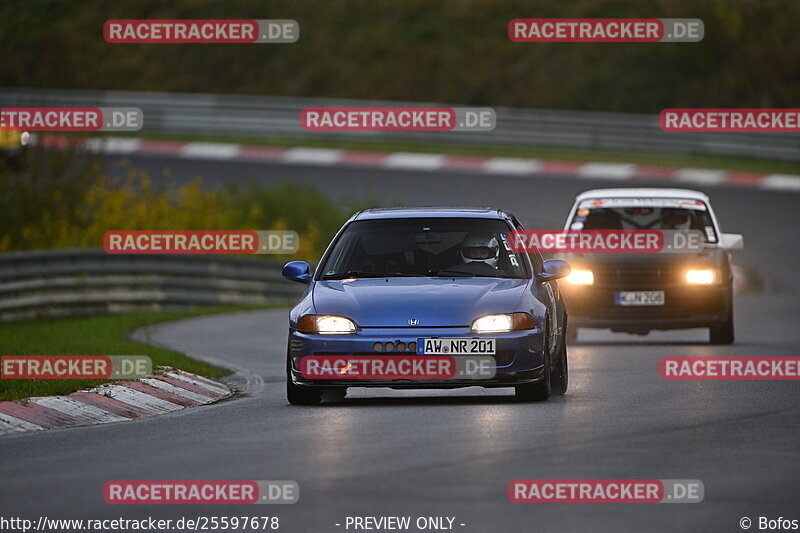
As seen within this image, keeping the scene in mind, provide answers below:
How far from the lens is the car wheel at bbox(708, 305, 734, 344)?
20016 mm

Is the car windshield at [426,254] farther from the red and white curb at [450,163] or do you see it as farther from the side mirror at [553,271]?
Result: the red and white curb at [450,163]

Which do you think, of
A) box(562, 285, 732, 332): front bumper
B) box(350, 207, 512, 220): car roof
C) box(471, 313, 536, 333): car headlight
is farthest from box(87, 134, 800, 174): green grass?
box(471, 313, 536, 333): car headlight

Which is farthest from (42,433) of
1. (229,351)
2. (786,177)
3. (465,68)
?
(465,68)

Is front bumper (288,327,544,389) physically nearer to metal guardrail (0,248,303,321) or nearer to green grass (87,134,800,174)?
Result: metal guardrail (0,248,303,321)

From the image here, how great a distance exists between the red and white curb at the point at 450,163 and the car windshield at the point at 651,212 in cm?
1969

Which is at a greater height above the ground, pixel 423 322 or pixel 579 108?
pixel 579 108

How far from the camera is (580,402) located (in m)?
13.6

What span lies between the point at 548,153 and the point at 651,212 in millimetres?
26025

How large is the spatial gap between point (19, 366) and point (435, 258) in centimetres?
445

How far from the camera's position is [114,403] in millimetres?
13727

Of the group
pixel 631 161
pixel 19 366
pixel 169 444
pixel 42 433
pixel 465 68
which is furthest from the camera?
pixel 465 68

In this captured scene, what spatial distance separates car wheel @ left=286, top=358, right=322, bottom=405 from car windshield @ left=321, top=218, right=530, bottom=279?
98 cm

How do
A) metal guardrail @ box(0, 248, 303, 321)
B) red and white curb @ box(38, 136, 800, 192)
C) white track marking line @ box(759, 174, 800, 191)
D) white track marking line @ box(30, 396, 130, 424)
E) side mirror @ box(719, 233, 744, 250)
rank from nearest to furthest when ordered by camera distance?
white track marking line @ box(30, 396, 130, 424) < side mirror @ box(719, 233, 744, 250) < metal guardrail @ box(0, 248, 303, 321) < white track marking line @ box(759, 174, 800, 191) < red and white curb @ box(38, 136, 800, 192)

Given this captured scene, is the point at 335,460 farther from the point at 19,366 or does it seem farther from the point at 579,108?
the point at 579,108
